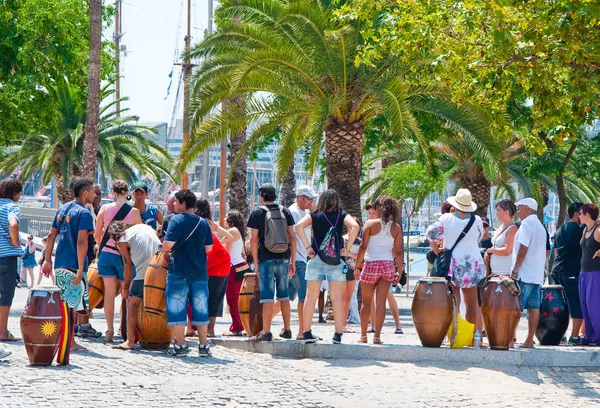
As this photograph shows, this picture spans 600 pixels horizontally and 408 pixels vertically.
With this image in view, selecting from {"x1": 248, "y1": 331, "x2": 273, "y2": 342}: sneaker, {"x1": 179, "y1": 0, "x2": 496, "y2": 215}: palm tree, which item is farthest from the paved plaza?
{"x1": 179, "y1": 0, "x2": 496, "y2": 215}: palm tree

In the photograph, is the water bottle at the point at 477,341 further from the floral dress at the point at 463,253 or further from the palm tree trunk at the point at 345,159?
the palm tree trunk at the point at 345,159

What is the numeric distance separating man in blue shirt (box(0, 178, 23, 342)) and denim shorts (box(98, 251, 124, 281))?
901mm

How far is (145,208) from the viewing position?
1232 cm

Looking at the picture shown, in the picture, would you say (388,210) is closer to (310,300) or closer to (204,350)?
(310,300)

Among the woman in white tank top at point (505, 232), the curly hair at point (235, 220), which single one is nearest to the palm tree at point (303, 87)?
the curly hair at point (235, 220)

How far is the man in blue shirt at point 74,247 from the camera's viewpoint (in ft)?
35.9

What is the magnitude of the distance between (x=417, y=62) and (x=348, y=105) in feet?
12.2

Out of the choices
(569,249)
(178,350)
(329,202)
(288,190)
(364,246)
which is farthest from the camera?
(288,190)

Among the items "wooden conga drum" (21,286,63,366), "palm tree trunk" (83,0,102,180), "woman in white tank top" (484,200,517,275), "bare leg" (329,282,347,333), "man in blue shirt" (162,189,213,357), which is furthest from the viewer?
"palm tree trunk" (83,0,102,180)

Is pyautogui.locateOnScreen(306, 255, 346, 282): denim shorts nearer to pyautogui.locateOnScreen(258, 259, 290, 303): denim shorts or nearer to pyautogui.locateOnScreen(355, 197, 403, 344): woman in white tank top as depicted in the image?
pyautogui.locateOnScreen(258, 259, 290, 303): denim shorts

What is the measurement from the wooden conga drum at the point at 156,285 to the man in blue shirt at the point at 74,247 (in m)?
0.68

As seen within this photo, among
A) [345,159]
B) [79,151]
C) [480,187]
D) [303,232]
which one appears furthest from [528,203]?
[79,151]

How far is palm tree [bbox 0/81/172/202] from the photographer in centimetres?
3366

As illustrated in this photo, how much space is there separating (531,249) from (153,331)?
431 centimetres
